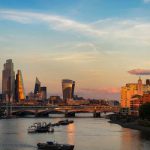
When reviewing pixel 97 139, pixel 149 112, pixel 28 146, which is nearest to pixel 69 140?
pixel 97 139

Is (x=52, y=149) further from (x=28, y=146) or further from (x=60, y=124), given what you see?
(x=60, y=124)

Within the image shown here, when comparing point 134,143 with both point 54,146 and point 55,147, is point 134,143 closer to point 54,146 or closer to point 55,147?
point 54,146

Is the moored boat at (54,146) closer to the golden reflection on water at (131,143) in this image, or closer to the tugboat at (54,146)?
the tugboat at (54,146)

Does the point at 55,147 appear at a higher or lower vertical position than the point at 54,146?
lower

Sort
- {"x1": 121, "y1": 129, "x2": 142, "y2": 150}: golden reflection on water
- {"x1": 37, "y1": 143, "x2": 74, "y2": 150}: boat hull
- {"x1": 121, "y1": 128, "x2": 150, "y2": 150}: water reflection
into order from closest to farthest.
→ 1. {"x1": 37, "y1": 143, "x2": 74, "y2": 150}: boat hull
2. {"x1": 121, "y1": 128, "x2": 150, "y2": 150}: water reflection
3. {"x1": 121, "y1": 129, "x2": 142, "y2": 150}: golden reflection on water

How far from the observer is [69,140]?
4267 inches

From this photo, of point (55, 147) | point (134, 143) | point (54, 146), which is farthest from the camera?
point (134, 143)

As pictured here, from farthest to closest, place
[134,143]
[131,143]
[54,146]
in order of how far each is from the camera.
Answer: [131,143]
[134,143]
[54,146]

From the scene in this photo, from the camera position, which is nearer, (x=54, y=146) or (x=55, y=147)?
(x=55, y=147)

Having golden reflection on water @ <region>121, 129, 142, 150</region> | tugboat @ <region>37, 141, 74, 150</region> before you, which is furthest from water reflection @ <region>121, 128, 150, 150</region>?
tugboat @ <region>37, 141, 74, 150</region>

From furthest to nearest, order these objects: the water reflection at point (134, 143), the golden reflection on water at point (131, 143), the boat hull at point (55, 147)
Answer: the golden reflection on water at point (131, 143) → the water reflection at point (134, 143) → the boat hull at point (55, 147)

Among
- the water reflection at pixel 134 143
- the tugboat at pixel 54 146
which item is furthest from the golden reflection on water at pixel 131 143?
the tugboat at pixel 54 146

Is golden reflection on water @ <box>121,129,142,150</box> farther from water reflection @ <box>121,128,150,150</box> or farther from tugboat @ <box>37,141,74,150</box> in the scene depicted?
tugboat @ <box>37,141,74,150</box>

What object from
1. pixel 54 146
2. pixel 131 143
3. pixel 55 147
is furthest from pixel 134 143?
pixel 55 147
